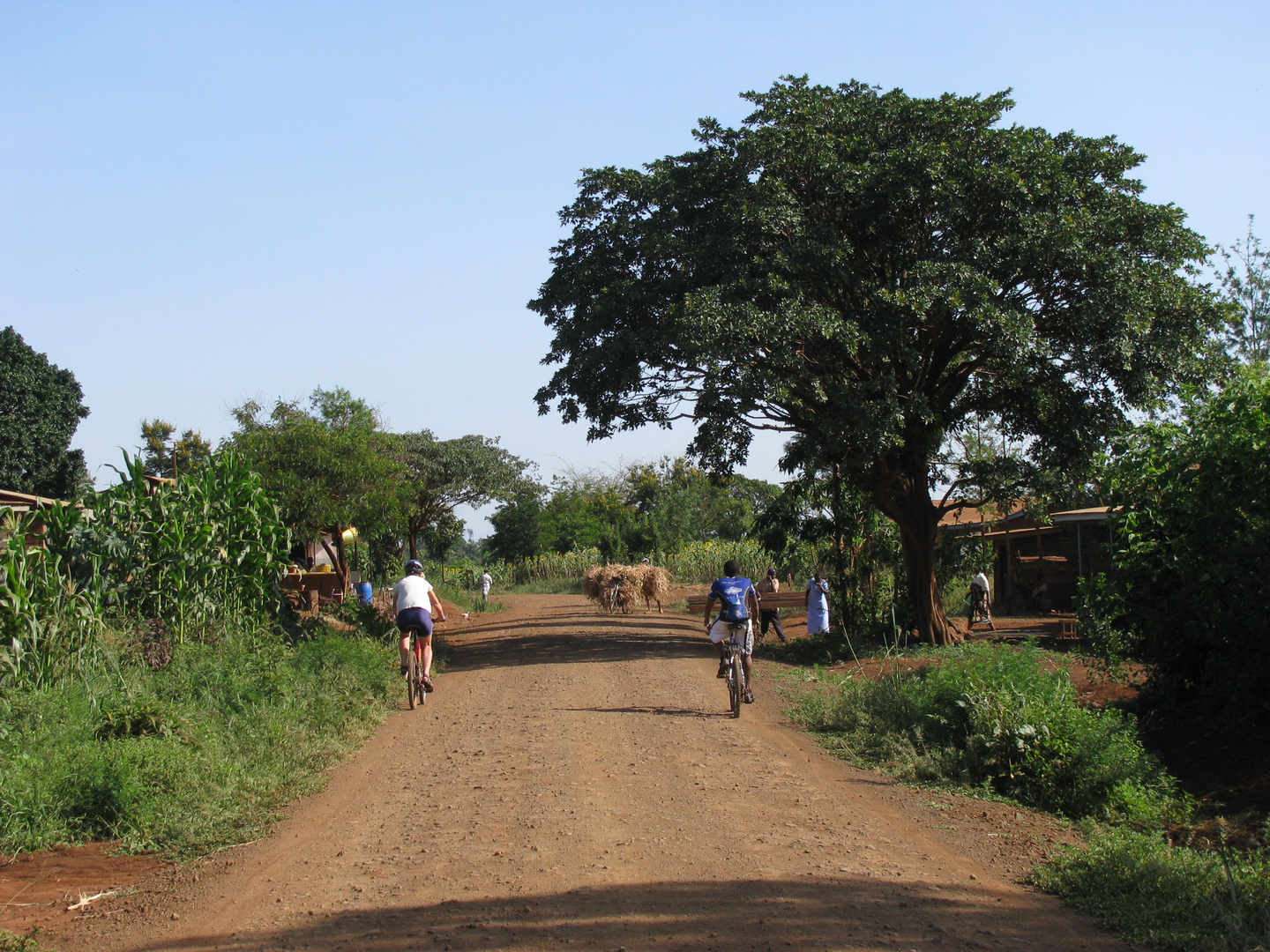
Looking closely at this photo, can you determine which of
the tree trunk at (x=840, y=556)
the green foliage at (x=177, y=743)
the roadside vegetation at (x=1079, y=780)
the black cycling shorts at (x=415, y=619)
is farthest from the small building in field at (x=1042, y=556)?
the green foliage at (x=177, y=743)

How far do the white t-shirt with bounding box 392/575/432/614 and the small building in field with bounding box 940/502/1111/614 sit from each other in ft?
47.9

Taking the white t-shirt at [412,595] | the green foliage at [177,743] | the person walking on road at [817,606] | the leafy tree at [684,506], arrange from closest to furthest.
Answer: the green foliage at [177,743] < the white t-shirt at [412,595] < the person walking on road at [817,606] < the leafy tree at [684,506]

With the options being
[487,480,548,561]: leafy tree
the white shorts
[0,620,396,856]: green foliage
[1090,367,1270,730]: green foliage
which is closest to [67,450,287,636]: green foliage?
[0,620,396,856]: green foliage

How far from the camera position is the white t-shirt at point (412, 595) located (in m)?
12.3

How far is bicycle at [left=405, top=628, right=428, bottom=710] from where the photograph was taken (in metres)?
12.2

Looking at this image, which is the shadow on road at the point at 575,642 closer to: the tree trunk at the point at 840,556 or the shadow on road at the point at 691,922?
the tree trunk at the point at 840,556

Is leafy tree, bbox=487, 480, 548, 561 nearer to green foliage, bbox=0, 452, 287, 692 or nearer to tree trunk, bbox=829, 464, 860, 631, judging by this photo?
tree trunk, bbox=829, 464, 860, 631

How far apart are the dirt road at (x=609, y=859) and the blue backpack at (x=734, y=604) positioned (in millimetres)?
1410

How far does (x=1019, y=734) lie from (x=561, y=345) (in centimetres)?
1275

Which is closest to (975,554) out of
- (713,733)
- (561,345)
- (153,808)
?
(561,345)

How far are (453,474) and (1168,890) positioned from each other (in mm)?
47406

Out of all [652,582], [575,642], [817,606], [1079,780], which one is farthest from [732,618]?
[652,582]

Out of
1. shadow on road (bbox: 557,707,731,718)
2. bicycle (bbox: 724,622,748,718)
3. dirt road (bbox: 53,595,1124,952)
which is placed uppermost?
bicycle (bbox: 724,622,748,718)

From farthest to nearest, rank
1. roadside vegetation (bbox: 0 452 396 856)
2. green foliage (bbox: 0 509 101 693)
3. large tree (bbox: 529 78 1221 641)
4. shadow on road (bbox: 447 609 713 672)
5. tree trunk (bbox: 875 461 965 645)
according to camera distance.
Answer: tree trunk (bbox: 875 461 965 645) < shadow on road (bbox: 447 609 713 672) < large tree (bbox: 529 78 1221 641) < green foliage (bbox: 0 509 101 693) < roadside vegetation (bbox: 0 452 396 856)
